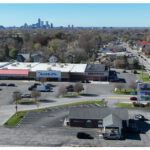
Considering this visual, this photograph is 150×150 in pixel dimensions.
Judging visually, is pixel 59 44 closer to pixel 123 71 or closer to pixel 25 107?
pixel 123 71

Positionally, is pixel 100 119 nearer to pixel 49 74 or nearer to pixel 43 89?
pixel 43 89

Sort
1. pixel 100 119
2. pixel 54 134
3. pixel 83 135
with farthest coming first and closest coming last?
pixel 100 119, pixel 54 134, pixel 83 135

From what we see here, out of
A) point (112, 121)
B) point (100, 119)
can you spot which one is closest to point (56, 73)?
point (100, 119)

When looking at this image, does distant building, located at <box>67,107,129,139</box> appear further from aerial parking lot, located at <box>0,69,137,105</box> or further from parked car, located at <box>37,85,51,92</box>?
parked car, located at <box>37,85,51,92</box>

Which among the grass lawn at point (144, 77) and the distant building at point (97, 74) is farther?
the distant building at point (97, 74)

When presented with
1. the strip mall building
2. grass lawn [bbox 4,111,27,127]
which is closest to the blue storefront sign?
the strip mall building

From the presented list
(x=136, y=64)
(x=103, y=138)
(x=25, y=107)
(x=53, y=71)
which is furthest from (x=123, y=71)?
(x=103, y=138)

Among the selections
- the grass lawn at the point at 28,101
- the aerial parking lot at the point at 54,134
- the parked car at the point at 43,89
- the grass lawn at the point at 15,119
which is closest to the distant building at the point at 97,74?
the parked car at the point at 43,89

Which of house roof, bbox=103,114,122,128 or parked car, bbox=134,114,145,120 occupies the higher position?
house roof, bbox=103,114,122,128

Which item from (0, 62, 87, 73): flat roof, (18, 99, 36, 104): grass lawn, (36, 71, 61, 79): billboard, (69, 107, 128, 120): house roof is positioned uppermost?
(0, 62, 87, 73): flat roof

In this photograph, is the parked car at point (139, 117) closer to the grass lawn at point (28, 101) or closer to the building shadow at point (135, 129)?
the building shadow at point (135, 129)
